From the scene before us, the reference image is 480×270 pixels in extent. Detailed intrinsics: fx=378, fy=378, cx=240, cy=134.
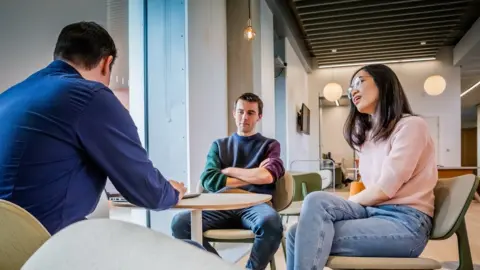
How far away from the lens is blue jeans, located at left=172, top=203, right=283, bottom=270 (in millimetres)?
1861

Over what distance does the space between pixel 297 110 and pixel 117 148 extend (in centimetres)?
715

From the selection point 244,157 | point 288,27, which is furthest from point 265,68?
point 244,157

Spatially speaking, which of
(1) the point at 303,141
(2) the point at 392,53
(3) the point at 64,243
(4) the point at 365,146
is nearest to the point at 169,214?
(4) the point at 365,146

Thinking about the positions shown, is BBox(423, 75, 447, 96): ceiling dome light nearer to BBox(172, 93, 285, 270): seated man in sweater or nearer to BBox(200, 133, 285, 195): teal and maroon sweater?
BBox(172, 93, 285, 270): seated man in sweater

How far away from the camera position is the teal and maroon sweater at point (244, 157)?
220cm

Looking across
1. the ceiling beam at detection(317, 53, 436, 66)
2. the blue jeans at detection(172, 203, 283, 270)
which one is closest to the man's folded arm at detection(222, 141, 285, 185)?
the blue jeans at detection(172, 203, 283, 270)

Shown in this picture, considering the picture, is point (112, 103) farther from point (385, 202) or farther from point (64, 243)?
point (385, 202)

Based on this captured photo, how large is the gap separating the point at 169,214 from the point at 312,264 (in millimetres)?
2149

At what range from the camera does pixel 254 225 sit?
1909 mm

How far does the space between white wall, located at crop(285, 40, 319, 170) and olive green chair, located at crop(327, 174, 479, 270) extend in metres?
5.24

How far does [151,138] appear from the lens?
3.35 meters

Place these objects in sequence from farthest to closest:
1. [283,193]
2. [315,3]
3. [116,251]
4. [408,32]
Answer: [408,32], [315,3], [283,193], [116,251]

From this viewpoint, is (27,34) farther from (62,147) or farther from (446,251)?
(446,251)

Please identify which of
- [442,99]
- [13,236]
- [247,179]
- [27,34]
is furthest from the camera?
[442,99]
